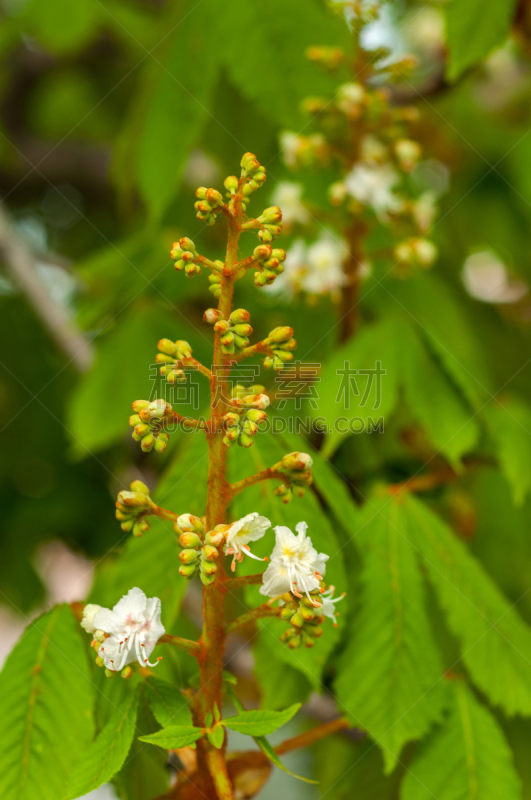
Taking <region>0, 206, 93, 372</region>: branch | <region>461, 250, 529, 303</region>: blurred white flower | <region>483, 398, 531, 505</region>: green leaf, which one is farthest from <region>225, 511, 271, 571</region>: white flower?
<region>461, 250, 529, 303</region>: blurred white flower

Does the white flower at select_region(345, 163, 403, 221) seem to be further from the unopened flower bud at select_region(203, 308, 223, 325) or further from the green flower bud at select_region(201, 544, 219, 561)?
the green flower bud at select_region(201, 544, 219, 561)

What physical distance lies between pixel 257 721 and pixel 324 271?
0.66 m

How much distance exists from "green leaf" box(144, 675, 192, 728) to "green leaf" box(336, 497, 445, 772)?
0.23m

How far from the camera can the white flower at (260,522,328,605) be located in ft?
1.53

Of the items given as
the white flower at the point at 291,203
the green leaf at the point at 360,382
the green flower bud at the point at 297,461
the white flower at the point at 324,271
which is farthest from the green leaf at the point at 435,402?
the green flower bud at the point at 297,461

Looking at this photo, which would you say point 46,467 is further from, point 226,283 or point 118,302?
point 226,283

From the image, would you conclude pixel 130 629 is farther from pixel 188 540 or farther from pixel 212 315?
pixel 212 315

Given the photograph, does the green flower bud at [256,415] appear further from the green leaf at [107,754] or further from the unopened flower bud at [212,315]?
the green leaf at [107,754]

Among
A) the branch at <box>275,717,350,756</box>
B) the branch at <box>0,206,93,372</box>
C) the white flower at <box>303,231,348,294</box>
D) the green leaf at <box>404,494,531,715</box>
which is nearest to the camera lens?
the branch at <box>275,717,350,756</box>

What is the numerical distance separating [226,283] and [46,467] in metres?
1.18

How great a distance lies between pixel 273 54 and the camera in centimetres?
87

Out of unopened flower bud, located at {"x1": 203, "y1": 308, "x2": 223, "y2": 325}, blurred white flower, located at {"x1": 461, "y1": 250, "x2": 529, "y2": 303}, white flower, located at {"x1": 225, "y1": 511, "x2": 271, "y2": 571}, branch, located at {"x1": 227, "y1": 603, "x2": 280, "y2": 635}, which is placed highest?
blurred white flower, located at {"x1": 461, "y1": 250, "x2": 529, "y2": 303}

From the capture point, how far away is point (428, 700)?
70 cm

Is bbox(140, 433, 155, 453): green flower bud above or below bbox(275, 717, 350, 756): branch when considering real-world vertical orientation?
above
